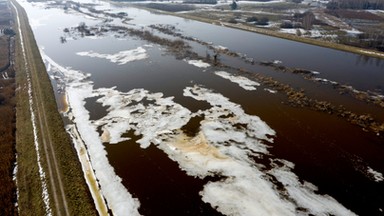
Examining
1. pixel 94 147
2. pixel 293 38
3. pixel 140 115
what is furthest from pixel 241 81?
pixel 293 38

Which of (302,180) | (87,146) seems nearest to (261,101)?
(302,180)

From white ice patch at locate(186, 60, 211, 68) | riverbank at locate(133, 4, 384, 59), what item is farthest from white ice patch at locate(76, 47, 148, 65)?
riverbank at locate(133, 4, 384, 59)

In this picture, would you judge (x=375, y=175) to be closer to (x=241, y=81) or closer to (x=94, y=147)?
(x=241, y=81)

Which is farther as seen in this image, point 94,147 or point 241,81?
point 241,81

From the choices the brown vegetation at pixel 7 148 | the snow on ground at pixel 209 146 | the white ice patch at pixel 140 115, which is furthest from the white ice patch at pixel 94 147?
the brown vegetation at pixel 7 148

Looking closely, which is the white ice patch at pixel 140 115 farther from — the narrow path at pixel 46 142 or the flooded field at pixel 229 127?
the narrow path at pixel 46 142
